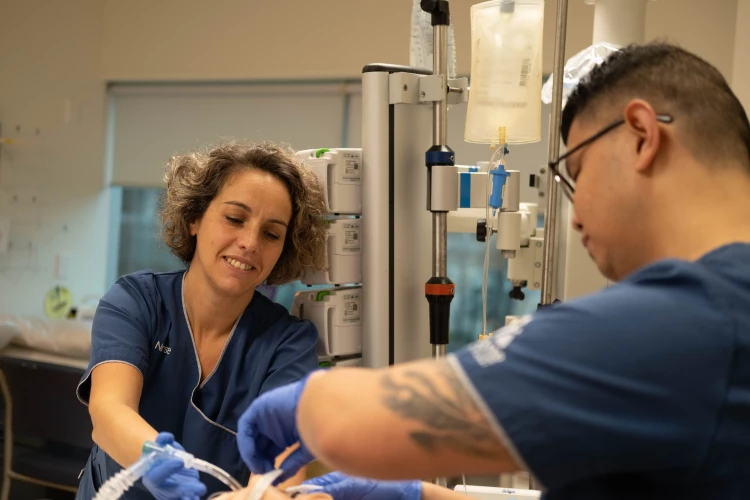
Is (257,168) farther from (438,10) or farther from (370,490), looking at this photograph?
(370,490)

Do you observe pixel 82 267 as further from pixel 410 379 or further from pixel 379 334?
pixel 410 379

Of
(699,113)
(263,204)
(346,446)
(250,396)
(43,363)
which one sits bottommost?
(43,363)

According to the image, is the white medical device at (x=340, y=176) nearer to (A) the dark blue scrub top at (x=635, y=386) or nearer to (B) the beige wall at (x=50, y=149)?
(A) the dark blue scrub top at (x=635, y=386)

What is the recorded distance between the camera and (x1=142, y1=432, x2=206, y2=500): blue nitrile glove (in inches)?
49.2

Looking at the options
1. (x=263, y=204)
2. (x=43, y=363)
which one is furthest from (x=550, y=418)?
(x=43, y=363)

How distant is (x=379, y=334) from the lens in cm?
190

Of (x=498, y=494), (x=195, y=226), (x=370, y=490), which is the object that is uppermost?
(x=195, y=226)

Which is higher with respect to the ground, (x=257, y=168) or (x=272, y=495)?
(x=257, y=168)

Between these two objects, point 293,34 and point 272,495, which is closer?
point 272,495

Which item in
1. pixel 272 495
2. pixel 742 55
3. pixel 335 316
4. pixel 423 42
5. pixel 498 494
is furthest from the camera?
pixel 742 55

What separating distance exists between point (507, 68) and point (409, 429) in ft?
4.16

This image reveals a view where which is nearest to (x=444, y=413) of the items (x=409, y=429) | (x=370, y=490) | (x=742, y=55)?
(x=409, y=429)

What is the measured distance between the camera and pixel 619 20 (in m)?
2.05

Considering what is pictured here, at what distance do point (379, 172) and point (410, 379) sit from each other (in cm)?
118
